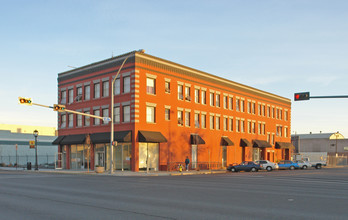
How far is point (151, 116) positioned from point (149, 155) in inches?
175

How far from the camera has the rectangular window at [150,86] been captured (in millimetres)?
44800

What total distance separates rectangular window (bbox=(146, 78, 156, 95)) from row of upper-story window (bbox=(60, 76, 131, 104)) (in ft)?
6.89

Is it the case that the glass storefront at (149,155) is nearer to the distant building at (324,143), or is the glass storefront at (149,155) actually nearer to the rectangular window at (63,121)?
the rectangular window at (63,121)

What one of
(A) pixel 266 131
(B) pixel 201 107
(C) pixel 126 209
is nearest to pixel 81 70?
(B) pixel 201 107

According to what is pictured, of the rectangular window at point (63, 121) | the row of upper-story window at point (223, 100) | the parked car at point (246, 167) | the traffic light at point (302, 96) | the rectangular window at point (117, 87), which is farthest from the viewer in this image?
the rectangular window at point (63, 121)

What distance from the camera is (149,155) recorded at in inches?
1767

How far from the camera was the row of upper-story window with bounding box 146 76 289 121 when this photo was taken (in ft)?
155

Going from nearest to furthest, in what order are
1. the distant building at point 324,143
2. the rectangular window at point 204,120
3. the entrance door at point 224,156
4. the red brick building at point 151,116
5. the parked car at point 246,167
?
the red brick building at point 151,116 → the parked car at point 246,167 → the rectangular window at point 204,120 → the entrance door at point 224,156 → the distant building at point 324,143

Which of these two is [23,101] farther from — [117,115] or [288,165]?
[288,165]

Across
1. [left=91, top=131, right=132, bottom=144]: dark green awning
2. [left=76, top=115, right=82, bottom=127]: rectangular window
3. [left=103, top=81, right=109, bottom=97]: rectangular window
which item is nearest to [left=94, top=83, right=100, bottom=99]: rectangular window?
[left=103, top=81, right=109, bottom=97]: rectangular window

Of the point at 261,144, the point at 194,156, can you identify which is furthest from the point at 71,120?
the point at 261,144

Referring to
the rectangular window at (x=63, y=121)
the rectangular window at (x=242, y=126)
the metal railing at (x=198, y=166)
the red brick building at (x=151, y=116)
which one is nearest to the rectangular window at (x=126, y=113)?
the red brick building at (x=151, y=116)

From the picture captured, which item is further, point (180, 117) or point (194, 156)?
point (194, 156)

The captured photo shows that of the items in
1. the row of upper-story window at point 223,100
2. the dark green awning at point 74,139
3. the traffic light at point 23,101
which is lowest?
the dark green awning at point 74,139
